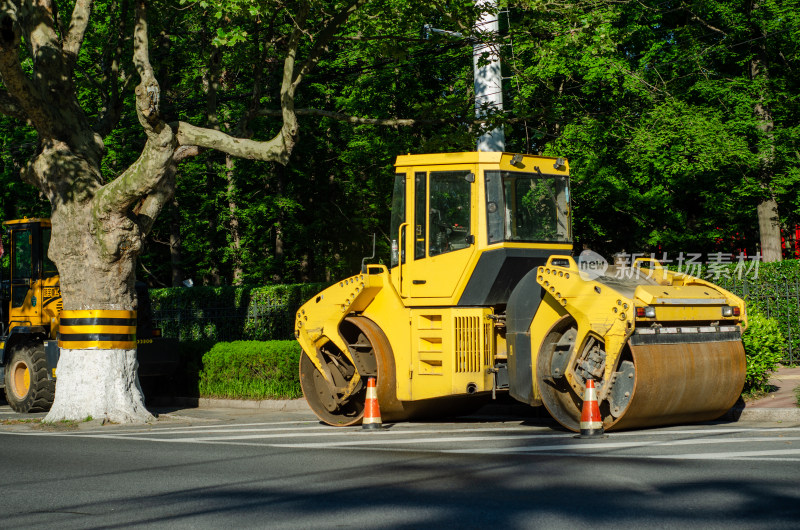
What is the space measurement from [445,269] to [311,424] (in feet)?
11.4

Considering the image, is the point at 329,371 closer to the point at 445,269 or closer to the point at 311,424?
the point at 311,424

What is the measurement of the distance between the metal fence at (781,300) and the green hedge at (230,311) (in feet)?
32.9

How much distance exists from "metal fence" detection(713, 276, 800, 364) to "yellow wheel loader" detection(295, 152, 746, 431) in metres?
6.31

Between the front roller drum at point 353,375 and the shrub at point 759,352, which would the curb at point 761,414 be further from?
the front roller drum at point 353,375

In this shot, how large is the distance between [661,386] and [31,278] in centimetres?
1351

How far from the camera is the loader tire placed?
19000 millimetres

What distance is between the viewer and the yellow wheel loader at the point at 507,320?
11734mm

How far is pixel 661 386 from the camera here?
1151cm

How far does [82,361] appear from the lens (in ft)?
53.2

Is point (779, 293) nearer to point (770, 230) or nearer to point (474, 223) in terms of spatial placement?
point (770, 230)

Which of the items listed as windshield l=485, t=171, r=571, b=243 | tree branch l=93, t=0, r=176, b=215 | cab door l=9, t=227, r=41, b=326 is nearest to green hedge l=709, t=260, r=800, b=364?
windshield l=485, t=171, r=571, b=243

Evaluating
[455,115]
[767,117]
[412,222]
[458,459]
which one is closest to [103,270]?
[412,222]

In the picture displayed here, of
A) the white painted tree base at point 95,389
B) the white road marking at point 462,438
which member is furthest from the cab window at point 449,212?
the white painted tree base at point 95,389

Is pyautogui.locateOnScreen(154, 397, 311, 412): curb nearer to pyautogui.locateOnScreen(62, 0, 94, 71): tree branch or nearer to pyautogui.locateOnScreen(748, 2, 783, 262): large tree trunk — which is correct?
pyautogui.locateOnScreen(62, 0, 94, 71): tree branch
